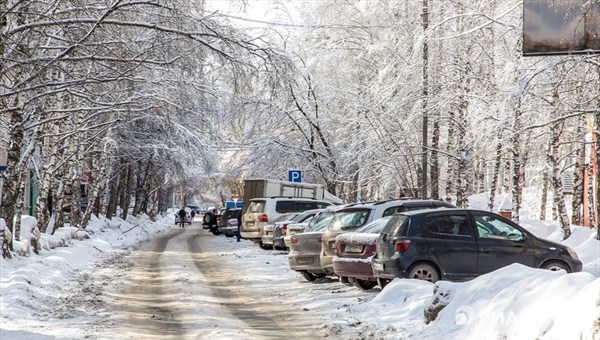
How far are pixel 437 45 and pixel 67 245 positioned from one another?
14946mm

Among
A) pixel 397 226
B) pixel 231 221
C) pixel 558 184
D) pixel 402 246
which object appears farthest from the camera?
pixel 231 221

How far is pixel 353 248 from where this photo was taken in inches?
595

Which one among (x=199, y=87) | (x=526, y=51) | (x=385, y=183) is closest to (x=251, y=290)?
(x=199, y=87)

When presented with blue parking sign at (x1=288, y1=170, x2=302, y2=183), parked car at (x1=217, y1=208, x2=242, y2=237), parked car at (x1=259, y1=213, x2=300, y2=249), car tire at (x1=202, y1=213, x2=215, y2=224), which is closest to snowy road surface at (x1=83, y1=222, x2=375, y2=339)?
parked car at (x1=259, y1=213, x2=300, y2=249)

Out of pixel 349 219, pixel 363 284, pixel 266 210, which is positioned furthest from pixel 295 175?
pixel 363 284

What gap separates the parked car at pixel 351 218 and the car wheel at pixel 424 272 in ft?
9.03

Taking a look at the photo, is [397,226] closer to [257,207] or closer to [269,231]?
[269,231]

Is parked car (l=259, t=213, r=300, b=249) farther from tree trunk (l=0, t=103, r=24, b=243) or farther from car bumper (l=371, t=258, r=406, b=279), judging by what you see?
car bumper (l=371, t=258, r=406, b=279)

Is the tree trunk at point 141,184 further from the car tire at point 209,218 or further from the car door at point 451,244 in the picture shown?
the car door at point 451,244

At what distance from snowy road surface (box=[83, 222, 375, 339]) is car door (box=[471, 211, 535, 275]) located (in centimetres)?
239

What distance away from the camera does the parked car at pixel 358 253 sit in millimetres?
14812

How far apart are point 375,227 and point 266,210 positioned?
17587 mm

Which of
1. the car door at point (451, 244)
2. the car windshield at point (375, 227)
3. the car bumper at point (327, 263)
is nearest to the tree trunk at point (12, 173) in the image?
the car bumper at point (327, 263)

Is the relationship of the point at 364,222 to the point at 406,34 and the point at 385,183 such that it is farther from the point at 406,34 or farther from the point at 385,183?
the point at 385,183
